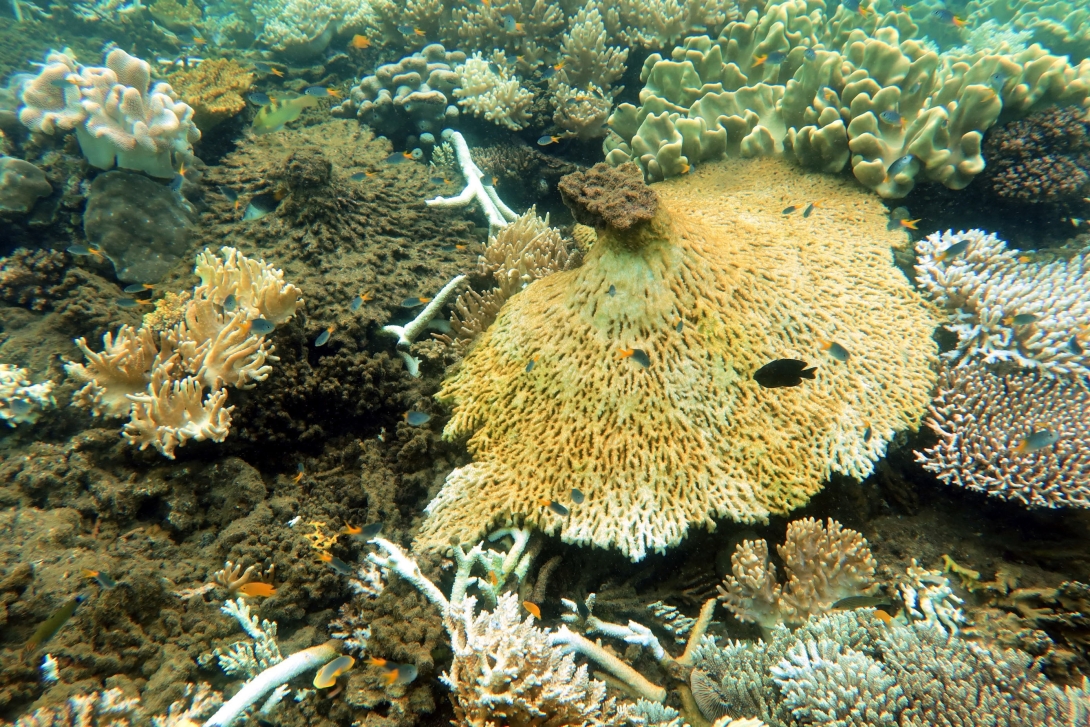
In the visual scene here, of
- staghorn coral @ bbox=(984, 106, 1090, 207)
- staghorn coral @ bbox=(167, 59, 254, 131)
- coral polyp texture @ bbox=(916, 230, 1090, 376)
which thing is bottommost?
coral polyp texture @ bbox=(916, 230, 1090, 376)

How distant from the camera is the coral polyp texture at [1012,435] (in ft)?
9.88

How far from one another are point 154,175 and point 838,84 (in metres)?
7.51

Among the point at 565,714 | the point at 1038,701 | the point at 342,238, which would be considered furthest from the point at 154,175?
the point at 1038,701

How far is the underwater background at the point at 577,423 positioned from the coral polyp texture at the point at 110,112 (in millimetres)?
36

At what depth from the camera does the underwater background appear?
2.63m

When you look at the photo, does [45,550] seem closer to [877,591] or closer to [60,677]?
[60,677]

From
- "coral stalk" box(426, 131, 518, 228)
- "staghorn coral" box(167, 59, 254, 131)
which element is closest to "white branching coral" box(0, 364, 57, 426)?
"coral stalk" box(426, 131, 518, 228)

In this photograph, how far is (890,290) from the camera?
3.93m

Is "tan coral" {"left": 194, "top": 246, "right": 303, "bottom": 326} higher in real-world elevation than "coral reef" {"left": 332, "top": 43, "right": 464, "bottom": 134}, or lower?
lower

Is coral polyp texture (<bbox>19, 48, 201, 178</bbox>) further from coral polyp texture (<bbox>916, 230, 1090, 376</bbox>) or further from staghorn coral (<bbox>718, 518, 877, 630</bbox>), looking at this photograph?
coral polyp texture (<bbox>916, 230, 1090, 376</bbox>)

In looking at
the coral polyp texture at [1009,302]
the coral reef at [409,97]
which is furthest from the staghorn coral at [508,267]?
the coral reef at [409,97]

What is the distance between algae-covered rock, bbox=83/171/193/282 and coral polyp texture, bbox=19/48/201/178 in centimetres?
25

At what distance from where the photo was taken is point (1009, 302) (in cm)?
375

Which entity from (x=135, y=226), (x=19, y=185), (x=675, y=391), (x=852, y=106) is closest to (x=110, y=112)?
(x=135, y=226)
